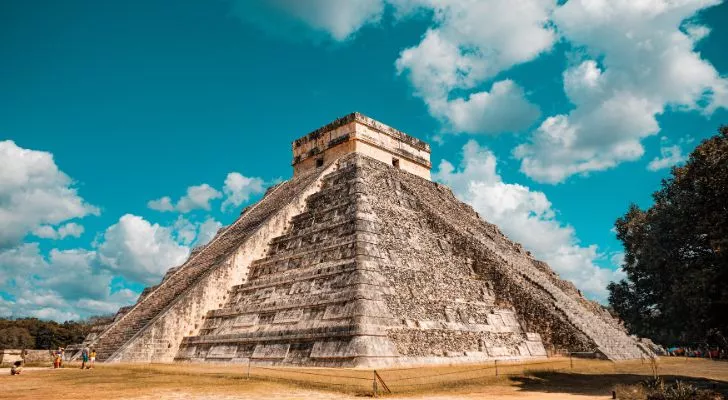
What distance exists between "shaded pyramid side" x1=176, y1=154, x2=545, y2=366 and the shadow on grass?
2.17 meters

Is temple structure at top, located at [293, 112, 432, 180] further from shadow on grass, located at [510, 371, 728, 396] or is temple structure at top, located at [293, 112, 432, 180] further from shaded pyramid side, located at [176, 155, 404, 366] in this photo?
shadow on grass, located at [510, 371, 728, 396]

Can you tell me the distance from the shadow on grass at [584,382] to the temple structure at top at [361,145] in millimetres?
13367

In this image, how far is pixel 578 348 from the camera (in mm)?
14391

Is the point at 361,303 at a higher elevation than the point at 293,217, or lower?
lower

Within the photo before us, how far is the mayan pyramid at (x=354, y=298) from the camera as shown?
492 inches

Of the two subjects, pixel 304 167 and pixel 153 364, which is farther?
pixel 304 167

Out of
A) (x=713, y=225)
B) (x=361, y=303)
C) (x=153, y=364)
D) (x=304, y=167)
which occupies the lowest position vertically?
(x=153, y=364)

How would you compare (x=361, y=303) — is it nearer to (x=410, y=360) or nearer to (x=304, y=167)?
(x=410, y=360)

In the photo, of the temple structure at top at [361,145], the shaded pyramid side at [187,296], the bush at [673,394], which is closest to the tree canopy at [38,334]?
the shaded pyramid side at [187,296]

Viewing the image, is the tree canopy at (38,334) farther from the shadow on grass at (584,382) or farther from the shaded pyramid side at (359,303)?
the shadow on grass at (584,382)

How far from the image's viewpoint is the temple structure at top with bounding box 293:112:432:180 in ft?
75.5

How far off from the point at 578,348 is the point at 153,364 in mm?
11509

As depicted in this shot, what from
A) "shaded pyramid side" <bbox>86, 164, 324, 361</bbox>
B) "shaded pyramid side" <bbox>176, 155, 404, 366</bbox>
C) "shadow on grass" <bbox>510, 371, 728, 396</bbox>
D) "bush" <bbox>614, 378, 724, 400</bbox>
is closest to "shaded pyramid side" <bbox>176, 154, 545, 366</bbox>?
"shaded pyramid side" <bbox>176, 155, 404, 366</bbox>

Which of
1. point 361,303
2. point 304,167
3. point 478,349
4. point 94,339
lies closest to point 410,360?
point 361,303
